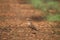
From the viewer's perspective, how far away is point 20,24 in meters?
6.92

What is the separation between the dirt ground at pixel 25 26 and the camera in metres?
5.88

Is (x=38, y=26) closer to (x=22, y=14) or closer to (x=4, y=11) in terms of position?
(x=22, y=14)

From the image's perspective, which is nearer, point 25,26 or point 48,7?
point 25,26

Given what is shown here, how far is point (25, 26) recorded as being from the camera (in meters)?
6.71

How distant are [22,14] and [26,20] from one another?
39.2 inches

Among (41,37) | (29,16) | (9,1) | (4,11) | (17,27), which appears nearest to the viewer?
→ (41,37)

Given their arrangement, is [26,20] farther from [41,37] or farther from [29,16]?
[41,37]

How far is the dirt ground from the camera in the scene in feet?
19.3

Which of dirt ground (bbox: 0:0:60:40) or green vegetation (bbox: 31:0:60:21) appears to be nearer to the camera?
dirt ground (bbox: 0:0:60:40)

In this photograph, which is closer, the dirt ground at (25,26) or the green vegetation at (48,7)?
the dirt ground at (25,26)

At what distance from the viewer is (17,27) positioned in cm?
659

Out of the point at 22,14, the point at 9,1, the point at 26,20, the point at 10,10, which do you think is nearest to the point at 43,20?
the point at 26,20

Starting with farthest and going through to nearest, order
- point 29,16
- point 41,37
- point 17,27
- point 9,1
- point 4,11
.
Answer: point 9,1, point 4,11, point 29,16, point 17,27, point 41,37

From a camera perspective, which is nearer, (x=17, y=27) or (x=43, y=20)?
(x=17, y=27)
